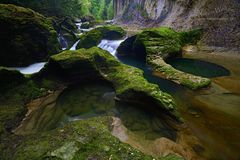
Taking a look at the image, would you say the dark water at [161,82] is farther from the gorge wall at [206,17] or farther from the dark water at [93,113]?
the gorge wall at [206,17]

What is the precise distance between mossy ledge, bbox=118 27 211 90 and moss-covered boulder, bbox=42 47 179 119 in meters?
3.68

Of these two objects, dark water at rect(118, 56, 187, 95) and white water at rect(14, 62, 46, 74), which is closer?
dark water at rect(118, 56, 187, 95)

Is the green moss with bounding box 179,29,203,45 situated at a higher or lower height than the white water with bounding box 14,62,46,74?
higher

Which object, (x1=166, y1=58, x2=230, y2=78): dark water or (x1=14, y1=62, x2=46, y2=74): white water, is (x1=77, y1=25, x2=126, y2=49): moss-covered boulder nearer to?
(x1=14, y1=62, x2=46, y2=74): white water

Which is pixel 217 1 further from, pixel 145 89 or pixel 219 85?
pixel 145 89

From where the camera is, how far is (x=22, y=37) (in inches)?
615

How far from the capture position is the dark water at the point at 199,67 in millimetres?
15161

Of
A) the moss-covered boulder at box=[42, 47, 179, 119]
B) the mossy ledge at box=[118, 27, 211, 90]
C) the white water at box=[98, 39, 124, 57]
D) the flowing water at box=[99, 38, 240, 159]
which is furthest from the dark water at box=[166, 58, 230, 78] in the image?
the white water at box=[98, 39, 124, 57]

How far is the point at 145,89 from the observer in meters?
10.2

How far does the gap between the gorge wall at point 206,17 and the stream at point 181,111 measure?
751 centimetres

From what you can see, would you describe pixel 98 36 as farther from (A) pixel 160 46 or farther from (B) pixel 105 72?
(B) pixel 105 72

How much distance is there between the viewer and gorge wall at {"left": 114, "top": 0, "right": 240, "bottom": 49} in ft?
65.4

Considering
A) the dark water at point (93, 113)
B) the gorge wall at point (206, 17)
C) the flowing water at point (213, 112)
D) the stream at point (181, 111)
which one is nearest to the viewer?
the flowing water at point (213, 112)

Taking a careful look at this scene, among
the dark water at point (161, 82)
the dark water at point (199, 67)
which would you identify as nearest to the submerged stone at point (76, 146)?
the dark water at point (161, 82)
